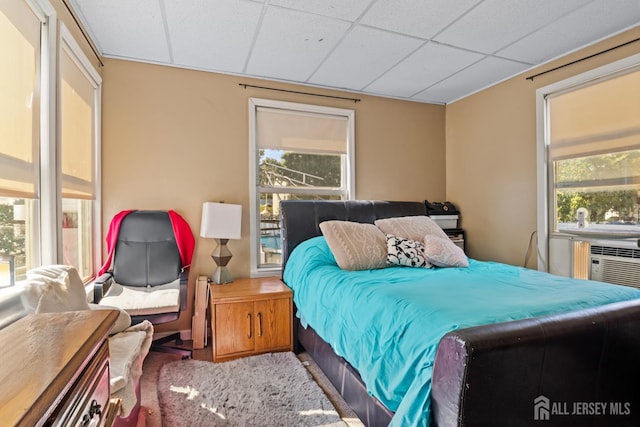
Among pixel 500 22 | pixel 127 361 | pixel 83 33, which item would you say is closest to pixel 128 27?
pixel 83 33

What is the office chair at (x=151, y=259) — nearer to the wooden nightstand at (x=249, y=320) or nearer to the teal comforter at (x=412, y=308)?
the wooden nightstand at (x=249, y=320)

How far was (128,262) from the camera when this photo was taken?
2656 mm

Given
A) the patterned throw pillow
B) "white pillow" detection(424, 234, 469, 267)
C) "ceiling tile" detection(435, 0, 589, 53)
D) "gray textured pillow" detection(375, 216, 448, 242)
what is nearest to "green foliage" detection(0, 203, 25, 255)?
the patterned throw pillow

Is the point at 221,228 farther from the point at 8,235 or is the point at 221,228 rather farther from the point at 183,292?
the point at 8,235

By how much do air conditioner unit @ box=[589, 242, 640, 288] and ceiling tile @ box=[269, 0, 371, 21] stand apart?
252cm

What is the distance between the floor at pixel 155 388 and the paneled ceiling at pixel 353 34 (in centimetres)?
250

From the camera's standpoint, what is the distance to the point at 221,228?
280 centimetres

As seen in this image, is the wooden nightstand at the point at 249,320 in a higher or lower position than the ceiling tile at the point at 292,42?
lower

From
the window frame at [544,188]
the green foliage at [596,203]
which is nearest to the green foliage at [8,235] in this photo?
the window frame at [544,188]

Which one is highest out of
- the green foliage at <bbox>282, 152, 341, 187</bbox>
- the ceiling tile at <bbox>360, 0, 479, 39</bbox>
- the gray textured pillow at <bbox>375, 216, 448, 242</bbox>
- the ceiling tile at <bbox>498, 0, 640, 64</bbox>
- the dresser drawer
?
the ceiling tile at <bbox>360, 0, 479, 39</bbox>

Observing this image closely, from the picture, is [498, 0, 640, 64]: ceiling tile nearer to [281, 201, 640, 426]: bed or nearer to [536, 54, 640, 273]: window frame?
[536, 54, 640, 273]: window frame

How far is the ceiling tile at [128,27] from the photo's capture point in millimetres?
2109

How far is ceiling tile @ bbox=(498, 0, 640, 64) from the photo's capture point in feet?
7.04

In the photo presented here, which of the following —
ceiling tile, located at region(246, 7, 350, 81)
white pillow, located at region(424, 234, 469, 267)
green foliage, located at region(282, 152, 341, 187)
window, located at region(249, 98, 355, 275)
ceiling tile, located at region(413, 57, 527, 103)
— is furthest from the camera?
green foliage, located at region(282, 152, 341, 187)
